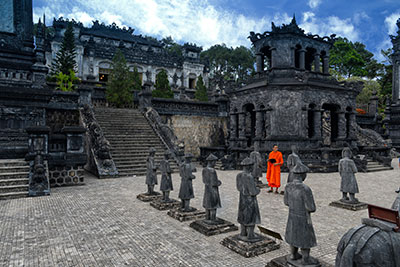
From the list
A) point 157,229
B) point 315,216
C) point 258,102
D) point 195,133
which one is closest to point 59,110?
point 195,133

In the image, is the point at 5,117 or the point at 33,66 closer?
the point at 5,117

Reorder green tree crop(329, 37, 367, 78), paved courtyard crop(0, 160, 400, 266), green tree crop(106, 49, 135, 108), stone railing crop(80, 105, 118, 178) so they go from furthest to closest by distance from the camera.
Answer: green tree crop(329, 37, 367, 78)
green tree crop(106, 49, 135, 108)
stone railing crop(80, 105, 118, 178)
paved courtyard crop(0, 160, 400, 266)

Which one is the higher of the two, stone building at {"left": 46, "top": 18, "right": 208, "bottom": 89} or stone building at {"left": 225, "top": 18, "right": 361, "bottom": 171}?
stone building at {"left": 46, "top": 18, "right": 208, "bottom": 89}

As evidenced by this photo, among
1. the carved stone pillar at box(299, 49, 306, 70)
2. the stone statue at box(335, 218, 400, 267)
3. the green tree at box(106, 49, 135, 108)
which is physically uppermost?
the carved stone pillar at box(299, 49, 306, 70)

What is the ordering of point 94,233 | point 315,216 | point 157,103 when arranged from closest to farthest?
point 94,233 < point 315,216 < point 157,103

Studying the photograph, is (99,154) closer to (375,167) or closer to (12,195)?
(12,195)

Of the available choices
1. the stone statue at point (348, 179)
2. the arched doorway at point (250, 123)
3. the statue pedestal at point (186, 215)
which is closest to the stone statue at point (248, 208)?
the statue pedestal at point (186, 215)

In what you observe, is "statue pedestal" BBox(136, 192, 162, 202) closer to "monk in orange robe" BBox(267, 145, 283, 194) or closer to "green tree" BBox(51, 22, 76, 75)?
"monk in orange robe" BBox(267, 145, 283, 194)

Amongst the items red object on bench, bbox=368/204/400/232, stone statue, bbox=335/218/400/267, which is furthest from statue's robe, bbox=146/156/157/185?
red object on bench, bbox=368/204/400/232

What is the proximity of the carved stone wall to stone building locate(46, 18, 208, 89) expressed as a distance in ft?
70.3

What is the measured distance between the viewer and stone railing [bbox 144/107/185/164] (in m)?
15.4

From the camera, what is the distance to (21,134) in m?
11.5

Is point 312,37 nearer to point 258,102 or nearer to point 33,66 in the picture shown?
point 258,102

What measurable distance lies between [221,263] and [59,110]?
1566 centimetres
